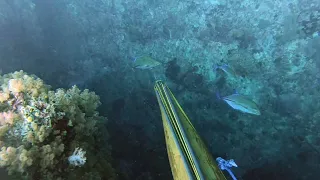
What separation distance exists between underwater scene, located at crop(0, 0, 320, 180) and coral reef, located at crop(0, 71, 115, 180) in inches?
30.4

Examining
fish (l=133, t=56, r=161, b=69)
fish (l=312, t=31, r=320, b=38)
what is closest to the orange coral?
fish (l=133, t=56, r=161, b=69)

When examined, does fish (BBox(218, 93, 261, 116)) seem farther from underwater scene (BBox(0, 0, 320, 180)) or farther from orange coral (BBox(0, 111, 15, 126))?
orange coral (BBox(0, 111, 15, 126))

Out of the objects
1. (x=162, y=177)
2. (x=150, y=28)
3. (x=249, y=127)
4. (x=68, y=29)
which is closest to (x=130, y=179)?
(x=162, y=177)

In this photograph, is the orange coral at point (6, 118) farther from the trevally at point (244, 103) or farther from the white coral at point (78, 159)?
the trevally at point (244, 103)

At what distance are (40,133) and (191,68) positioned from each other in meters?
3.16

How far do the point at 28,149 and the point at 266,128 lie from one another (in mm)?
3939

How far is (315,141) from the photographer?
438 cm

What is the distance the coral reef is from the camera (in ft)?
7.84

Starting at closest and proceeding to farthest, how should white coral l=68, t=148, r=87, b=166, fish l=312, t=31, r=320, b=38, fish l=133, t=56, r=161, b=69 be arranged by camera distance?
white coral l=68, t=148, r=87, b=166 < fish l=133, t=56, r=161, b=69 < fish l=312, t=31, r=320, b=38

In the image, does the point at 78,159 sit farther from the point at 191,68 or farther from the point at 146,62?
the point at 191,68

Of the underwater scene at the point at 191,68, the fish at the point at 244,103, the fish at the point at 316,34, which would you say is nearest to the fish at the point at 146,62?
the underwater scene at the point at 191,68

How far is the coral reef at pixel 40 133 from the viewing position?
94.1 inches

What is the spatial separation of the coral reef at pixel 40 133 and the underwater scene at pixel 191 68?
0.77 meters

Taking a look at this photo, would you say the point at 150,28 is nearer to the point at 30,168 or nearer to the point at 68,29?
the point at 68,29
